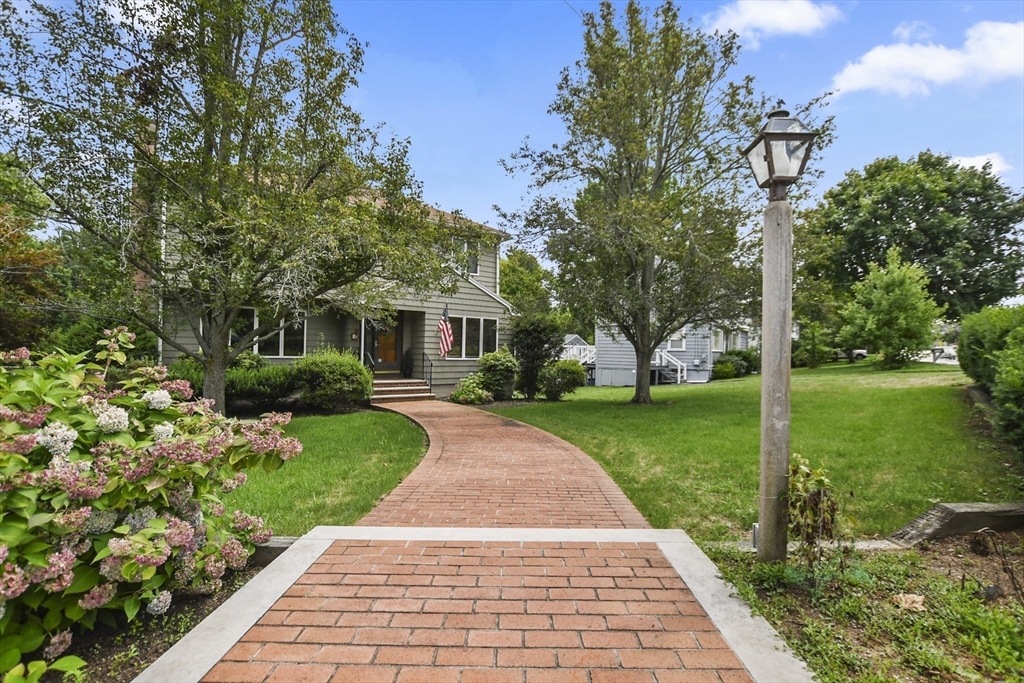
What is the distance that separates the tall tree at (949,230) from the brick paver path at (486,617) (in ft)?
83.9

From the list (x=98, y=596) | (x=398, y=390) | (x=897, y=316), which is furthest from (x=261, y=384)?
(x=897, y=316)

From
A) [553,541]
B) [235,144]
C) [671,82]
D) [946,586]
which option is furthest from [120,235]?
[671,82]

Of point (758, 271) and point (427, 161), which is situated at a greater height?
point (427, 161)

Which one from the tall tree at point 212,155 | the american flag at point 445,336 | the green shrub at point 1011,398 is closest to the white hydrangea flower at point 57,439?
the tall tree at point 212,155

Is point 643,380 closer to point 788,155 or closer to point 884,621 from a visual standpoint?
point 788,155

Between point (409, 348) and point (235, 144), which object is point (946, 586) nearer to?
point (235, 144)

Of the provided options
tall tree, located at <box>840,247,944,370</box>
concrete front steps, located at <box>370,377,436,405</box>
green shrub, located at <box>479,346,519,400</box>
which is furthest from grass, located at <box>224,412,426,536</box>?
tall tree, located at <box>840,247,944,370</box>

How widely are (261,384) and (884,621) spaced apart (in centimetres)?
1172

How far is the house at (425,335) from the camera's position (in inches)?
582

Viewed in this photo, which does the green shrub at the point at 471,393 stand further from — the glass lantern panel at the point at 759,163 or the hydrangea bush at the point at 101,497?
the glass lantern panel at the point at 759,163

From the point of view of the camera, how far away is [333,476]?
247 inches

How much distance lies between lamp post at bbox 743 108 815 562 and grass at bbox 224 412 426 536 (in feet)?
11.0

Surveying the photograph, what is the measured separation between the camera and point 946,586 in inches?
123

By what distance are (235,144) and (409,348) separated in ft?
27.9
